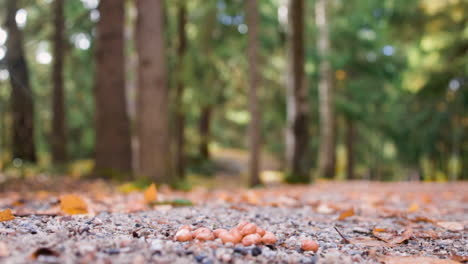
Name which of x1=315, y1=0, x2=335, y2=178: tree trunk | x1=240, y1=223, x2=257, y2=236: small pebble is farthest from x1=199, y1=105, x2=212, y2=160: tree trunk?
x1=240, y1=223, x2=257, y2=236: small pebble

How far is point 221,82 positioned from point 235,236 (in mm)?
13453

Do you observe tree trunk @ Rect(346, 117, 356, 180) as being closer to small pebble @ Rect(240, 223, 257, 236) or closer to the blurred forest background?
the blurred forest background

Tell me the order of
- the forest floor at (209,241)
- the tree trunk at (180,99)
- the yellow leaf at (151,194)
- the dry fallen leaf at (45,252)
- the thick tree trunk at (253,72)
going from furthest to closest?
the tree trunk at (180,99) → the thick tree trunk at (253,72) → the yellow leaf at (151,194) → the forest floor at (209,241) → the dry fallen leaf at (45,252)

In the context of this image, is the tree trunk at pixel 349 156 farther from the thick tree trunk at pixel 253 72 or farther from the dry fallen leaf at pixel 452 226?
the dry fallen leaf at pixel 452 226

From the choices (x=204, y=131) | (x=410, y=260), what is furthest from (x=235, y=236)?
(x=204, y=131)

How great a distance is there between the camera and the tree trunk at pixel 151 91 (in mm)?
6031

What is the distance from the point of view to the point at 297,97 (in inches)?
394

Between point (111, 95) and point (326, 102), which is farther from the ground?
point (326, 102)

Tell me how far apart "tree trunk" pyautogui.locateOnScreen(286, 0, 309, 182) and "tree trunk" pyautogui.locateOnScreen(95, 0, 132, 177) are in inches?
160

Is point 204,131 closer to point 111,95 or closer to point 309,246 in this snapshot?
point 111,95

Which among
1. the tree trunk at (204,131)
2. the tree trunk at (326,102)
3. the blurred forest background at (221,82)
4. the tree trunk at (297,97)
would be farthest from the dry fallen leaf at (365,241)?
the tree trunk at (204,131)

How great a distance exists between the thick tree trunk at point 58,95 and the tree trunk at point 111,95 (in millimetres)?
4259

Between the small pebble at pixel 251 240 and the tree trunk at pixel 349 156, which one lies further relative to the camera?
the tree trunk at pixel 349 156

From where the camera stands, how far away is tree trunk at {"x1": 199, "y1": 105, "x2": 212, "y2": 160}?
17.1 m
